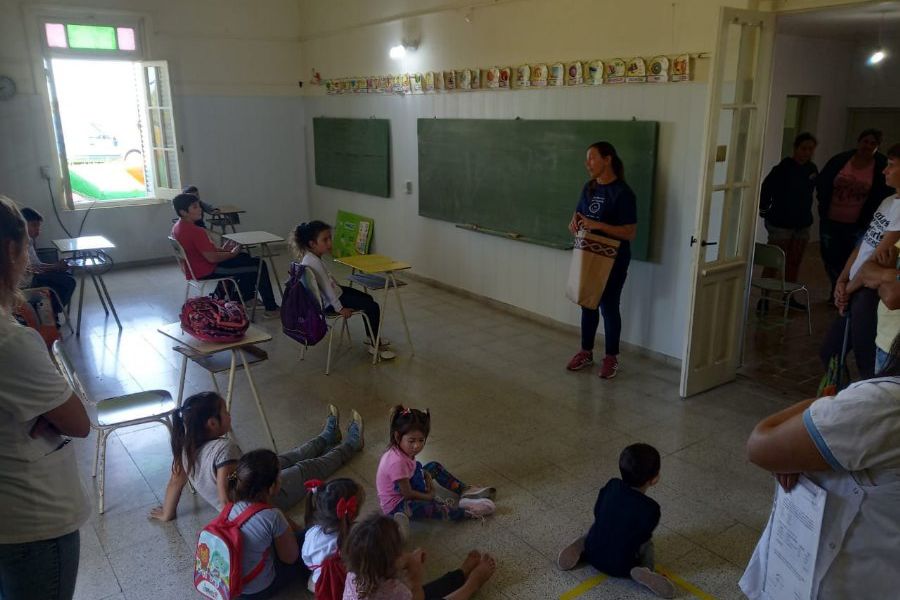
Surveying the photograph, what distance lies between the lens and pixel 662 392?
4.04 meters

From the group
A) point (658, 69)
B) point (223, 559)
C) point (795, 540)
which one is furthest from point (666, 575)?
point (658, 69)

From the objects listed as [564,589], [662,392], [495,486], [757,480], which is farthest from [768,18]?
[564,589]

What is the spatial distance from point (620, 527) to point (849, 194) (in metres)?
4.06

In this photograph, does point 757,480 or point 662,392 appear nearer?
point 757,480

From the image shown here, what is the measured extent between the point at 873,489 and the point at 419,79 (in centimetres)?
563

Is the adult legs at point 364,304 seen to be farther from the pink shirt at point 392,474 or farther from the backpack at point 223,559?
the backpack at point 223,559

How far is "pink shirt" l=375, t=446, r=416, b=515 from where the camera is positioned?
2.60 metres

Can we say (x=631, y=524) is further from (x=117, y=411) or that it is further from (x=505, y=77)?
(x=505, y=77)

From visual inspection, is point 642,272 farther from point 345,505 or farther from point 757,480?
point 345,505

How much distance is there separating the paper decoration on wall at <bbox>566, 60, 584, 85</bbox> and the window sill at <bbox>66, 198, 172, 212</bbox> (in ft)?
16.9

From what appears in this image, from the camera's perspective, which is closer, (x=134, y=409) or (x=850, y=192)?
(x=134, y=409)

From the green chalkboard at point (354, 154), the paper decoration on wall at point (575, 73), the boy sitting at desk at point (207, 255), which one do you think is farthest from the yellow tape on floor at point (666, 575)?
the green chalkboard at point (354, 154)

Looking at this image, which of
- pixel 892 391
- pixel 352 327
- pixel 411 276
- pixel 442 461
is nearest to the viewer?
pixel 892 391

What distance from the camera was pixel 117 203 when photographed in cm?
746
